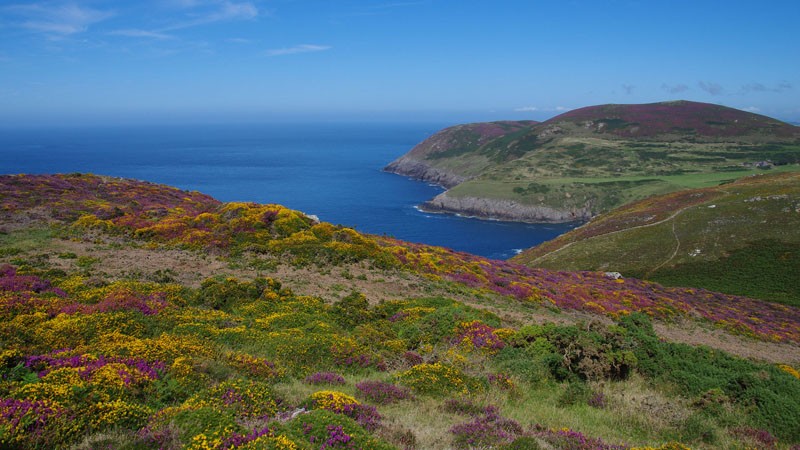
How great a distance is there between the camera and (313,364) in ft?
47.6

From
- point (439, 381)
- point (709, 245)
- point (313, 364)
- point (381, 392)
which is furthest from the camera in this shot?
point (709, 245)

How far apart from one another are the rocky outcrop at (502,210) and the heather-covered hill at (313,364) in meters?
127

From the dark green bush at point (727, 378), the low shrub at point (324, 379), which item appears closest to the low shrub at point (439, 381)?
the low shrub at point (324, 379)

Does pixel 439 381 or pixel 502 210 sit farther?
pixel 502 210

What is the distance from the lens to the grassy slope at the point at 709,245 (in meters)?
61.8

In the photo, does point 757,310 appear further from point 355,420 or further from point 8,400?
point 8,400

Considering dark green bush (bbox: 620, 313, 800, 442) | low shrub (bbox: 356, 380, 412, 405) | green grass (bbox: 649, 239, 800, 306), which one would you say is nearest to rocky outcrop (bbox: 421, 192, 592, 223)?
green grass (bbox: 649, 239, 800, 306)

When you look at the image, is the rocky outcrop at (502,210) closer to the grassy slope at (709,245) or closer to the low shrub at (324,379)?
the grassy slope at (709,245)

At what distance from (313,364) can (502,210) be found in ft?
503

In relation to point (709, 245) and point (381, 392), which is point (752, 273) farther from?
point (381, 392)

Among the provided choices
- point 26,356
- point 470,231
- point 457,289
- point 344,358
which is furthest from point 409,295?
point 470,231

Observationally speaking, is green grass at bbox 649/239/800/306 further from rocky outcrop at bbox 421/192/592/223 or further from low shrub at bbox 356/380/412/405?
rocky outcrop at bbox 421/192/592/223

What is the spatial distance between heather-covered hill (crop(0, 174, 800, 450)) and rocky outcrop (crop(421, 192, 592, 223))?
417ft

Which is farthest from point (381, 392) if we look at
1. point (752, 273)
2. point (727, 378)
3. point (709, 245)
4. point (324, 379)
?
point (709, 245)
